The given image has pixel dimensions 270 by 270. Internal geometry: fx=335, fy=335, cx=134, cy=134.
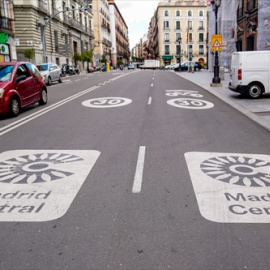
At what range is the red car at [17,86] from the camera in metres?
9.72

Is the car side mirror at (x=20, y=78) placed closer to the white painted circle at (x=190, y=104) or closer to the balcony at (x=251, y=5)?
the white painted circle at (x=190, y=104)

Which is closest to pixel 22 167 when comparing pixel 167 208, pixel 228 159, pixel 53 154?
pixel 53 154

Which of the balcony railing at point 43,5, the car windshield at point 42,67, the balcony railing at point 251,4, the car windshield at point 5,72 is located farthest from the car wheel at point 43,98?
the balcony railing at point 43,5

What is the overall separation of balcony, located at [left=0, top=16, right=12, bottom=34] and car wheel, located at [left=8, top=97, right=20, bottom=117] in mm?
24457

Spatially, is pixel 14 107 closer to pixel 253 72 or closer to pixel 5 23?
pixel 253 72

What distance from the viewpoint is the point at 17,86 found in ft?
33.9

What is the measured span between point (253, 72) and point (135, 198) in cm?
1042

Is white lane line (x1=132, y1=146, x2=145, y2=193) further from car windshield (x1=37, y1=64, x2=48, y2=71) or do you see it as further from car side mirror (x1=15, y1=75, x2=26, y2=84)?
car windshield (x1=37, y1=64, x2=48, y2=71)

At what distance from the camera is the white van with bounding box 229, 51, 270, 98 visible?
1277 cm

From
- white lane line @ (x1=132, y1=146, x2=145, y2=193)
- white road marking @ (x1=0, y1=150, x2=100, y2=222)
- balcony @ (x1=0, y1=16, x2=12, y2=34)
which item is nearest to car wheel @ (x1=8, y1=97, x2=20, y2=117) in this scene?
white road marking @ (x1=0, y1=150, x2=100, y2=222)

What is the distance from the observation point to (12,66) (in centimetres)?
1072

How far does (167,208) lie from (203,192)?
0.66 metres

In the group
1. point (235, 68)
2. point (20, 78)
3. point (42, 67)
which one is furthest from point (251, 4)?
point (20, 78)

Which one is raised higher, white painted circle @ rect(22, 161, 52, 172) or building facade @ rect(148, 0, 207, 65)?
building facade @ rect(148, 0, 207, 65)
